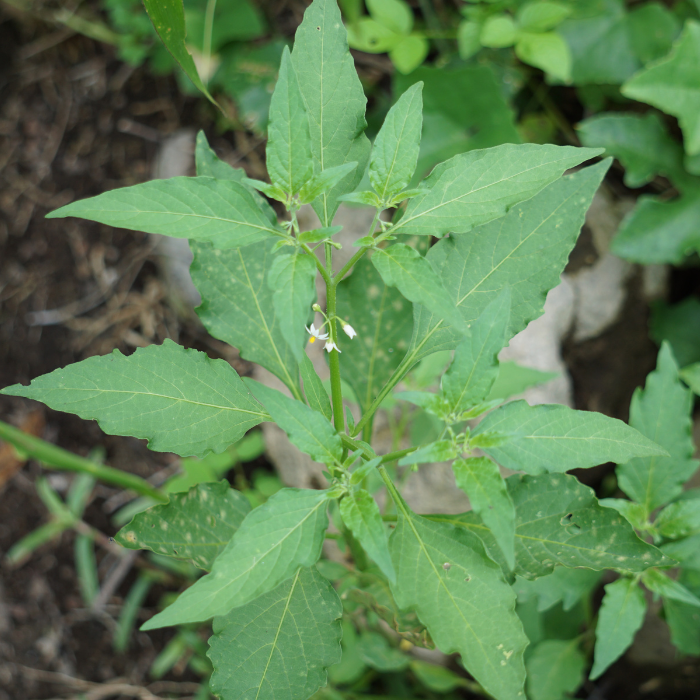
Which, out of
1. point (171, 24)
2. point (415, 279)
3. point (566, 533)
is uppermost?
point (171, 24)

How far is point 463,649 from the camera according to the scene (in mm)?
1138

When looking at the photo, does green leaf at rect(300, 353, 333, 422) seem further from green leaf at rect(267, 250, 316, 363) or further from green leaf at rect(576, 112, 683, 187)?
green leaf at rect(576, 112, 683, 187)

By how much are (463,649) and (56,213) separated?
3.50ft

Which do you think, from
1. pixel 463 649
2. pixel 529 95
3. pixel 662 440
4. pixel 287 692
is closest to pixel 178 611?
pixel 287 692

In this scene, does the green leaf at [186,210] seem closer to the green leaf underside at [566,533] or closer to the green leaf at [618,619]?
the green leaf underside at [566,533]

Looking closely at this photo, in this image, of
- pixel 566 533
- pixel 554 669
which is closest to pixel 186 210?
pixel 566 533

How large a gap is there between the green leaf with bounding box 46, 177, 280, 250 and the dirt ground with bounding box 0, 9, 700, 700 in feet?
6.15

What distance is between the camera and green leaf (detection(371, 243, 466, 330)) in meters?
1.00

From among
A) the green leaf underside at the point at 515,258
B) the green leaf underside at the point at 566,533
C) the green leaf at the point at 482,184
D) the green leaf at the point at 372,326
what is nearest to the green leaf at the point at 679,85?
the green leaf underside at the point at 515,258

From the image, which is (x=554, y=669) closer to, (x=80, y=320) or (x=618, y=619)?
(x=618, y=619)

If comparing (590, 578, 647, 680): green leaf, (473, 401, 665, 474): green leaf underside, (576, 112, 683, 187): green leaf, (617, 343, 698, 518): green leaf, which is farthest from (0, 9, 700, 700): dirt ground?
(473, 401, 665, 474): green leaf underside

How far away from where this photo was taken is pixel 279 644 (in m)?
1.28

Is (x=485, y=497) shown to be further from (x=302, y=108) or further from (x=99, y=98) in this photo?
(x=99, y=98)

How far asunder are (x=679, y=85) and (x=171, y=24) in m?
1.96
